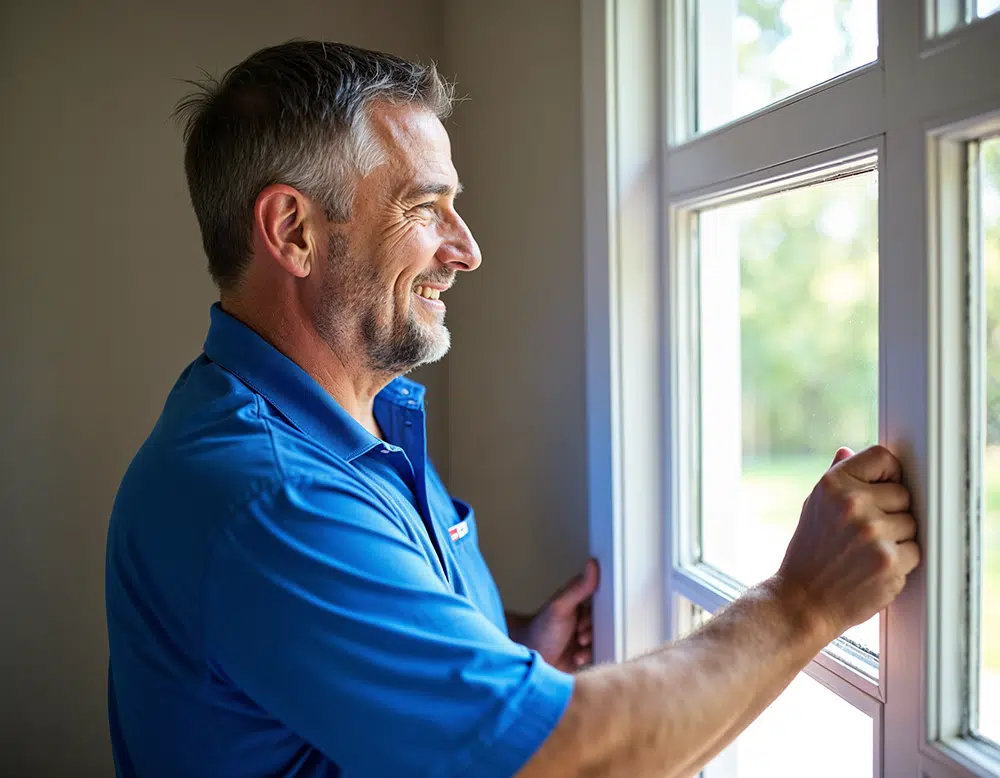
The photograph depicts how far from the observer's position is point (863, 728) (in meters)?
1.03

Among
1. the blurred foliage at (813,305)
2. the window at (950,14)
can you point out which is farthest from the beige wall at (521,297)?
A: the window at (950,14)

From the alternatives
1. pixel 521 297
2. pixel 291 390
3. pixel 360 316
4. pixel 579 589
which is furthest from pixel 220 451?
pixel 521 297

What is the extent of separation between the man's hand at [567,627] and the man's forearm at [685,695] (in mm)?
638

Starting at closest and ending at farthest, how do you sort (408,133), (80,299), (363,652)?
(363,652) < (408,133) < (80,299)

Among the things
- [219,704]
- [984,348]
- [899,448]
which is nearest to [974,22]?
[984,348]

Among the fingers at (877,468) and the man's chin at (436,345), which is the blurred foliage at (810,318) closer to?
the fingers at (877,468)

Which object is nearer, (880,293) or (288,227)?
(880,293)

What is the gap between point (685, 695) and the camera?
0.84 meters

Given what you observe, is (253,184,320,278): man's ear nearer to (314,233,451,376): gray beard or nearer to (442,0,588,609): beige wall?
(314,233,451,376): gray beard

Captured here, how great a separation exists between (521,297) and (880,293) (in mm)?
A: 975

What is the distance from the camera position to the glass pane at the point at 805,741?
3.44 ft

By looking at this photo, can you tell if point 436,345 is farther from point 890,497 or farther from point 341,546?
point 890,497

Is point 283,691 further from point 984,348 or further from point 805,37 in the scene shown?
point 805,37

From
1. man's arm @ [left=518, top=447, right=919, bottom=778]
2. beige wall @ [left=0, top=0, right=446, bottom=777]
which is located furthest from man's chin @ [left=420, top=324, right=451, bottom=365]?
beige wall @ [left=0, top=0, right=446, bottom=777]
